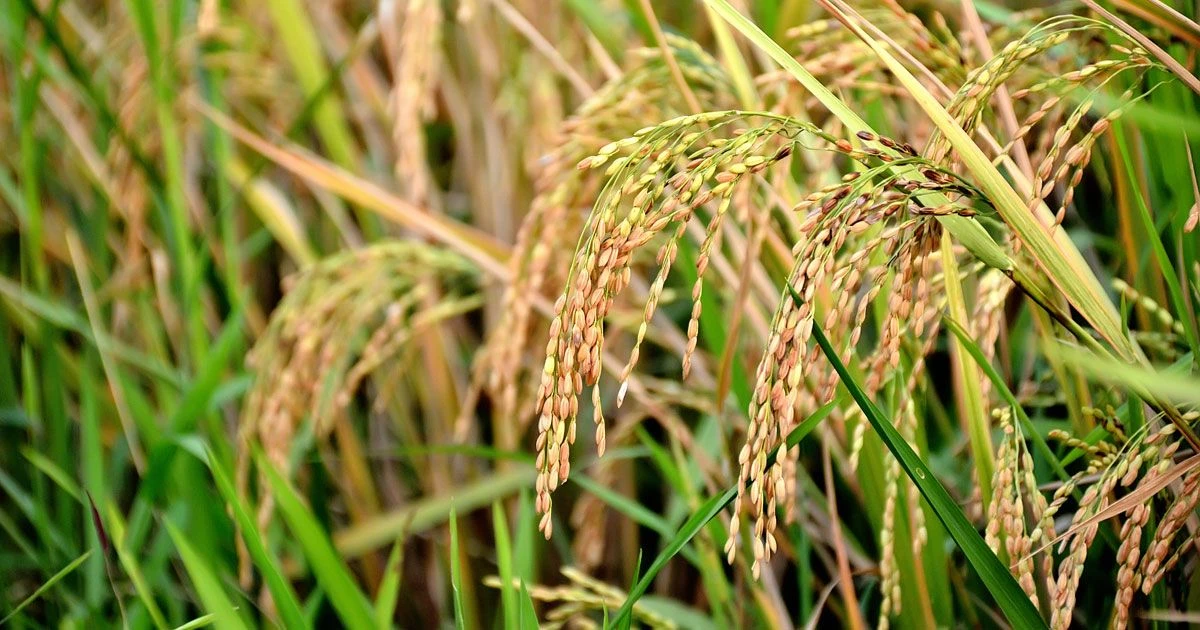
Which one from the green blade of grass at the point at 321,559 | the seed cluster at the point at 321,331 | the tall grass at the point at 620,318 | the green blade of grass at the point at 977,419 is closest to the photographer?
the tall grass at the point at 620,318

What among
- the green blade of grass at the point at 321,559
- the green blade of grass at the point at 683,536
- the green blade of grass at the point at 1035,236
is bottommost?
the green blade of grass at the point at 321,559

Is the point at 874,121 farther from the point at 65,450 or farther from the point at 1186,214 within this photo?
the point at 65,450

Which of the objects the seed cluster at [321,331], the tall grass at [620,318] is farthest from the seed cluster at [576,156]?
the seed cluster at [321,331]

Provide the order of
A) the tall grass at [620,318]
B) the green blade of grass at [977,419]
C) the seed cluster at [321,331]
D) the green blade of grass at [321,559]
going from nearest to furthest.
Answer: the tall grass at [620,318], the green blade of grass at [977,419], the green blade of grass at [321,559], the seed cluster at [321,331]

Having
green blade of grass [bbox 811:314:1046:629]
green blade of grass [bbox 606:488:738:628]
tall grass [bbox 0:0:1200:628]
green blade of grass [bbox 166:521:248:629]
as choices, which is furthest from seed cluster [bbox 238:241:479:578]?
green blade of grass [bbox 811:314:1046:629]

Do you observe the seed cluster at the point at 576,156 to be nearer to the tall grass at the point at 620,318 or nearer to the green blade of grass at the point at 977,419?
the tall grass at the point at 620,318

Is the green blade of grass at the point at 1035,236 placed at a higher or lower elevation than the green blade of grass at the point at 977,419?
higher

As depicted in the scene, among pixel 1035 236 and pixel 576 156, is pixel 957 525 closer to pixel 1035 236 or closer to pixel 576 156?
pixel 1035 236

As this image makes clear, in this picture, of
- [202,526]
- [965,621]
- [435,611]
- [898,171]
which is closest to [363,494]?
[435,611]

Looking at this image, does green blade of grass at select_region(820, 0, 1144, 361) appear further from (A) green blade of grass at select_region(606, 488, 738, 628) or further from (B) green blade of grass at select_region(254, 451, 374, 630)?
(B) green blade of grass at select_region(254, 451, 374, 630)
